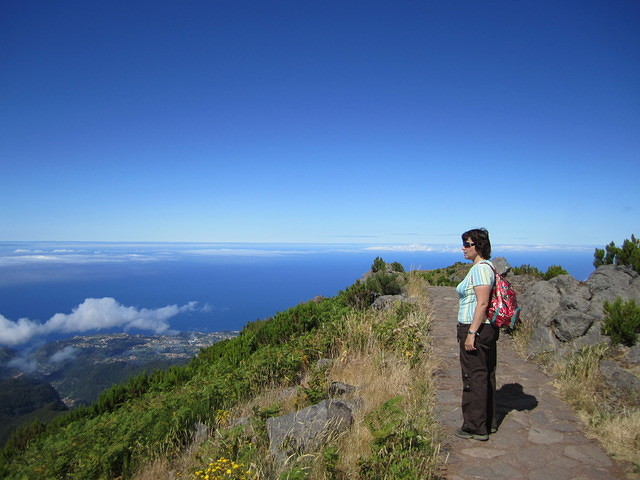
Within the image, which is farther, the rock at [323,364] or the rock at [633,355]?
the rock at [323,364]

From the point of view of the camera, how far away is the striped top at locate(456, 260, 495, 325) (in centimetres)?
361

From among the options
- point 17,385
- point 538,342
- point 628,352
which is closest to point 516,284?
point 538,342

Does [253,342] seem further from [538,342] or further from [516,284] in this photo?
[516,284]

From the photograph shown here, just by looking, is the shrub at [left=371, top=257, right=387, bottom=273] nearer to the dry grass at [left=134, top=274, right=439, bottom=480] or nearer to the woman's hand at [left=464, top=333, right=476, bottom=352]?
the dry grass at [left=134, top=274, right=439, bottom=480]

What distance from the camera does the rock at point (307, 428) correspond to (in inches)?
134

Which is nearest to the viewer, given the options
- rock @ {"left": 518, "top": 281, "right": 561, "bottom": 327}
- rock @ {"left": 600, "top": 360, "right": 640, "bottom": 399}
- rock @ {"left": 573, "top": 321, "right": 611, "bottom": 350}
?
rock @ {"left": 600, "top": 360, "right": 640, "bottom": 399}

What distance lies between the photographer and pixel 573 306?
6484 millimetres

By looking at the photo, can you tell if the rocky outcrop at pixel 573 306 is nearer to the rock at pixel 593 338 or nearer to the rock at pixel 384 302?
the rock at pixel 593 338

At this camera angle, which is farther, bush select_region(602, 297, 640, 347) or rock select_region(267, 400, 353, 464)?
bush select_region(602, 297, 640, 347)

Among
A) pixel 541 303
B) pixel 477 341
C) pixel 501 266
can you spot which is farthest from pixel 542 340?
pixel 501 266

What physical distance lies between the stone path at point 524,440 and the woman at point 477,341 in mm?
206

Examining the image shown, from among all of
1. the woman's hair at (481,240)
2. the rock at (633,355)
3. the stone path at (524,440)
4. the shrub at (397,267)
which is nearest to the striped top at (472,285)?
the woman's hair at (481,240)

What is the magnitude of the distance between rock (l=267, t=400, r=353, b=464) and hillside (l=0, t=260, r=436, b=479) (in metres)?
0.10

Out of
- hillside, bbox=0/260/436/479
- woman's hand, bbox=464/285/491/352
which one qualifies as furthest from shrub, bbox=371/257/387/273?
woman's hand, bbox=464/285/491/352
